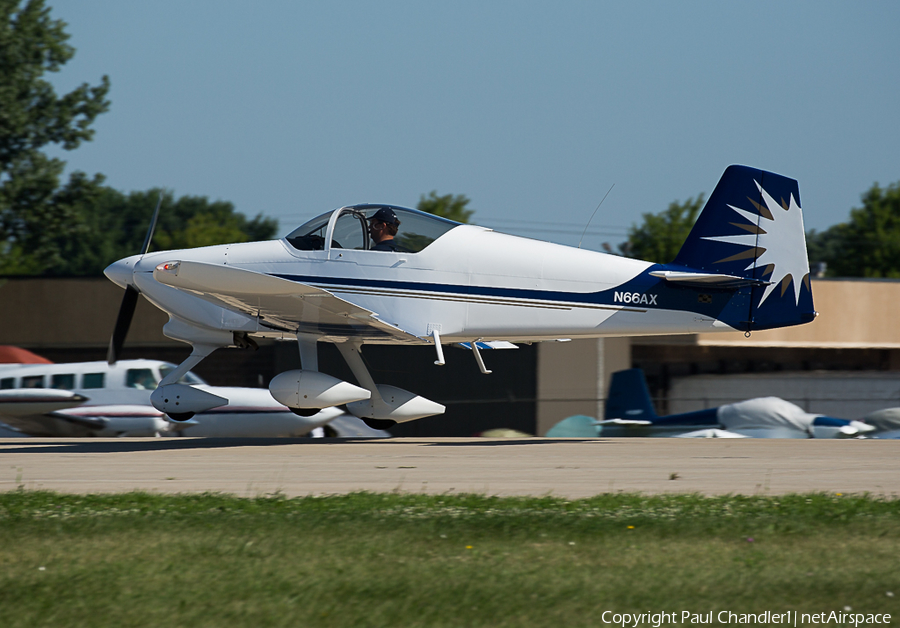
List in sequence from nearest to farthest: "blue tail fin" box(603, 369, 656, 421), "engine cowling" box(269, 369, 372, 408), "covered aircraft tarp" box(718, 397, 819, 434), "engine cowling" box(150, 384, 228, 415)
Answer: "engine cowling" box(269, 369, 372, 408) → "engine cowling" box(150, 384, 228, 415) → "covered aircraft tarp" box(718, 397, 819, 434) → "blue tail fin" box(603, 369, 656, 421)

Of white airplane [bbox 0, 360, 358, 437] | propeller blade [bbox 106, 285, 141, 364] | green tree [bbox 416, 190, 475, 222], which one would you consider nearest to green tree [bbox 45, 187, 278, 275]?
green tree [bbox 416, 190, 475, 222]

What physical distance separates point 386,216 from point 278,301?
1.72m

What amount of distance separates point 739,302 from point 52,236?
86.6 ft

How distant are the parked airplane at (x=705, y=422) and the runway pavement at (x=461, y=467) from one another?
6.37m

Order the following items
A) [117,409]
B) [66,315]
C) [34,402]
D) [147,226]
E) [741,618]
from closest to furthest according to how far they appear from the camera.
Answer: [741,618] → [34,402] → [117,409] → [66,315] → [147,226]

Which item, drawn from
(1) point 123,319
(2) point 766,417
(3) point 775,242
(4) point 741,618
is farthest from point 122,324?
(2) point 766,417

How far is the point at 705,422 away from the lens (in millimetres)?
19125

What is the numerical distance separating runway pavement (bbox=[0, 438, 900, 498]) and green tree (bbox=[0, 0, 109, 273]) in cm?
2168

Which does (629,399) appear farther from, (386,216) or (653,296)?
(386,216)

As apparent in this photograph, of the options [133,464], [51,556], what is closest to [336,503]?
[51,556]

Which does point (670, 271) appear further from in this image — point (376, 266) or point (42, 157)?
point (42, 157)

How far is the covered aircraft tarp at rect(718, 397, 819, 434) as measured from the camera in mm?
17812

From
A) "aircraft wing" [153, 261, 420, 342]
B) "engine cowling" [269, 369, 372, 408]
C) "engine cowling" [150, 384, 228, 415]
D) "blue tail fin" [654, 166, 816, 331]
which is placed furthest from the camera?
"engine cowling" [150, 384, 228, 415]

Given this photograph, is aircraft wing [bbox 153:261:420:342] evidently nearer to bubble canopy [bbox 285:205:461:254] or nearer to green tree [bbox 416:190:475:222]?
bubble canopy [bbox 285:205:461:254]
